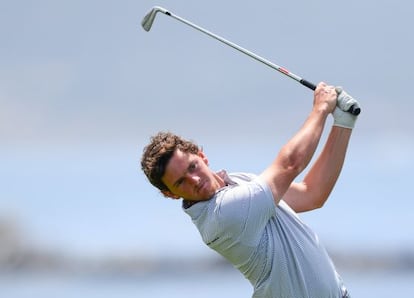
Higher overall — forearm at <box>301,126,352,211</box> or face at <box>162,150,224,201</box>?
forearm at <box>301,126,352,211</box>

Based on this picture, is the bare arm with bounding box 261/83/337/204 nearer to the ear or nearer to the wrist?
the wrist

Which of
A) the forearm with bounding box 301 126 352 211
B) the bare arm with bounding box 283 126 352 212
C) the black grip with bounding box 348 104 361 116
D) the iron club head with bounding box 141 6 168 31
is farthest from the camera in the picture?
the iron club head with bounding box 141 6 168 31

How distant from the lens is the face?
10547mm

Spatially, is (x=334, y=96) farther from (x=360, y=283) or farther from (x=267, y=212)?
(x=360, y=283)

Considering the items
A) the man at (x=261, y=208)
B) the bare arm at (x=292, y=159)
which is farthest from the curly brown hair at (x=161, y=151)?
the bare arm at (x=292, y=159)

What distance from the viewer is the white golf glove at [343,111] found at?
10773 mm

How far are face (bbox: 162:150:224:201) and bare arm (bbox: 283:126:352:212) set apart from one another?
86 centimetres

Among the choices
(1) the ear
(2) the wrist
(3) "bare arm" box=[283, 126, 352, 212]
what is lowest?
(1) the ear

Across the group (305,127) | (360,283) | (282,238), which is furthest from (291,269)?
(360,283)

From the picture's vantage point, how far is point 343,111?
1084 centimetres

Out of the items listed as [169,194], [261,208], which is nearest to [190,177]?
[169,194]

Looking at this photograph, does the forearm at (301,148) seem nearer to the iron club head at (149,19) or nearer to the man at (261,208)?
the man at (261,208)

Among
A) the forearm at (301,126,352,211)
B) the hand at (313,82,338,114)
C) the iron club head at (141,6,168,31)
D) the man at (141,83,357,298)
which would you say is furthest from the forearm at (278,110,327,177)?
the iron club head at (141,6,168,31)

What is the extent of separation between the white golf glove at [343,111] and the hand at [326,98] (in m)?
0.04
